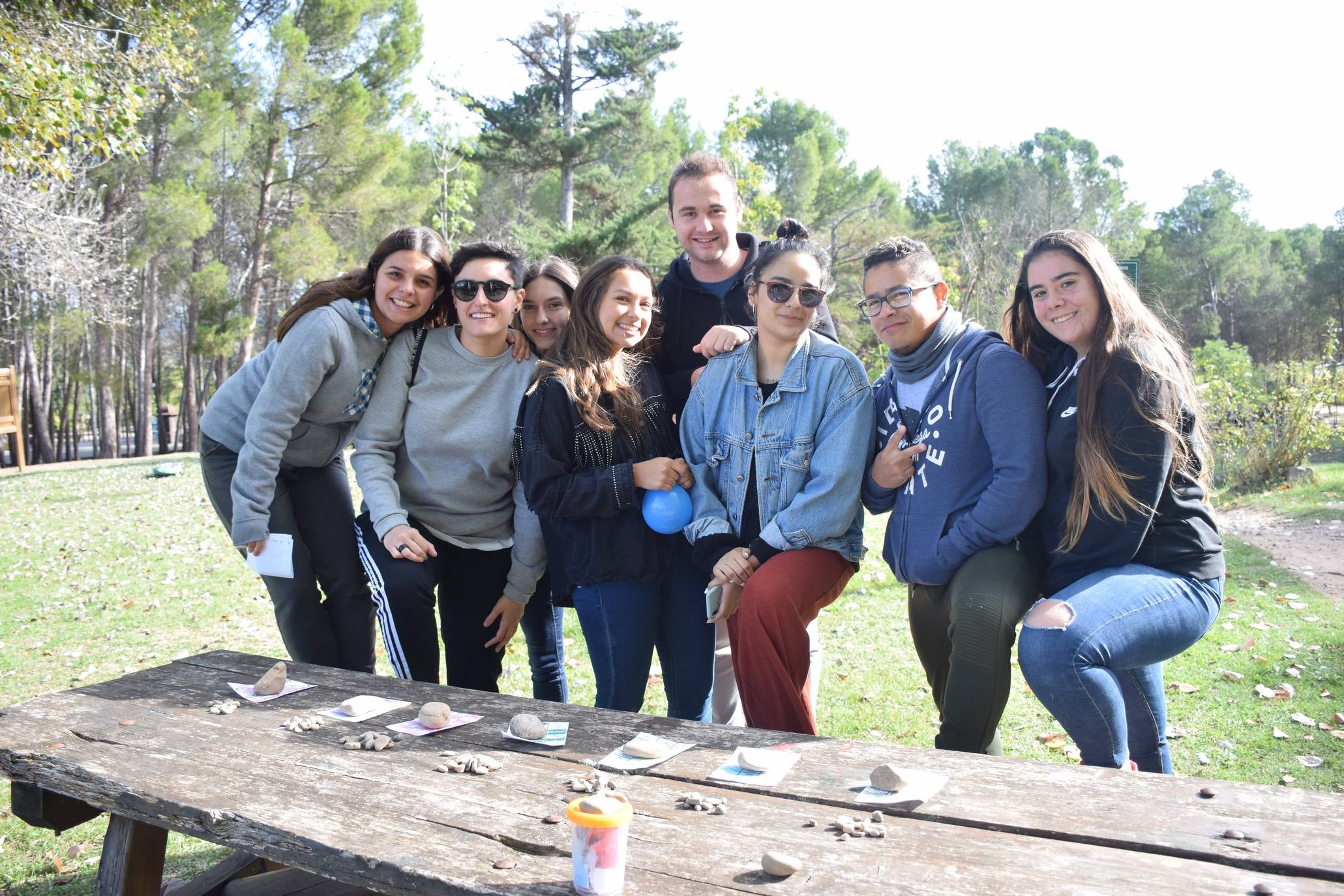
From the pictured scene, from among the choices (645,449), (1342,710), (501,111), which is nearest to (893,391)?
(645,449)

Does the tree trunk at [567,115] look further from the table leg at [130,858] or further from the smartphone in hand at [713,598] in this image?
the table leg at [130,858]

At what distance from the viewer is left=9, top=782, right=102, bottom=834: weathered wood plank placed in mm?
2760

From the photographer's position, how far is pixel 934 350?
329cm

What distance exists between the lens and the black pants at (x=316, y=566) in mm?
3969

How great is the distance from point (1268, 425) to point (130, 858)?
14866 millimetres

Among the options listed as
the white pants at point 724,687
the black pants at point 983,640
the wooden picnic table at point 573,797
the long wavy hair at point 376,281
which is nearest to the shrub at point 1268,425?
the white pants at point 724,687

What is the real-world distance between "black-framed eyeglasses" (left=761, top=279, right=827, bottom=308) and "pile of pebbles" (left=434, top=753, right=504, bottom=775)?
1.82m

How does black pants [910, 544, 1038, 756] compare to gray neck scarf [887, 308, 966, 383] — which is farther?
gray neck scarf [887, 308, 966, 383]

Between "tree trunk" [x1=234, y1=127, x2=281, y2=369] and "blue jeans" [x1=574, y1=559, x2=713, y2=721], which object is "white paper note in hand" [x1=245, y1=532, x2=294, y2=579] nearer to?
"blue jeans" [x1=574, y1=559, x2=713, y2=721]

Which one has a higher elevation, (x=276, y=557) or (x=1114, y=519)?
(x=1114, y=519)

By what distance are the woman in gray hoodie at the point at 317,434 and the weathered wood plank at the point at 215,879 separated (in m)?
1.03

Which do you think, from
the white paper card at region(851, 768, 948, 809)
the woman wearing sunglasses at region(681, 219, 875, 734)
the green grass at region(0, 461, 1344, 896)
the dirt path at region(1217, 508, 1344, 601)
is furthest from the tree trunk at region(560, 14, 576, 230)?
the white paper card at region(851, 768, 948, 809)

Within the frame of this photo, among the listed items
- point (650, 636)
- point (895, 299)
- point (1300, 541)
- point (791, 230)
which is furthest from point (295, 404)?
point (1300, 541)

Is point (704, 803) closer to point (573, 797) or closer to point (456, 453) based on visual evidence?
point (573, 797)
